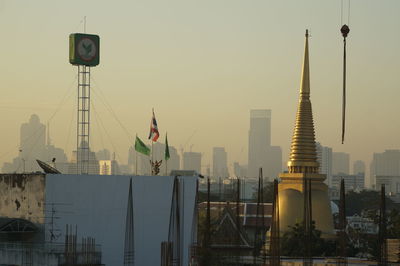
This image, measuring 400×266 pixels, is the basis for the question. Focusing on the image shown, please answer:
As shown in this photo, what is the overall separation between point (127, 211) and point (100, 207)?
1.79m

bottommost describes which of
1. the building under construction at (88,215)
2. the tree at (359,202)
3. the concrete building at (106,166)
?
the building under construction at (88,215)

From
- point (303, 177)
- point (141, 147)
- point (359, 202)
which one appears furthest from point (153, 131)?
point (359, 202)

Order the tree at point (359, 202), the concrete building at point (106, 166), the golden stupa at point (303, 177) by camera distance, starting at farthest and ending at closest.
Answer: the tree at point (359, 202) → the concrete building at point (106, 166) → the golden stupa at point (303, 177)

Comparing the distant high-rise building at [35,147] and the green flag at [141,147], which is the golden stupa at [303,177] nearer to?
the green flag at [141,147]

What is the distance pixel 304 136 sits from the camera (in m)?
62.7

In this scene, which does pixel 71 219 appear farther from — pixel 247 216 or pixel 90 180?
pixel 247 216

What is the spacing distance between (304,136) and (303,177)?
3.13m

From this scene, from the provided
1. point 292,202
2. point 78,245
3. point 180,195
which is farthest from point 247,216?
point 78,245

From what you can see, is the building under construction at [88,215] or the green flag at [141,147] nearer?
the building under construction at [88,215]

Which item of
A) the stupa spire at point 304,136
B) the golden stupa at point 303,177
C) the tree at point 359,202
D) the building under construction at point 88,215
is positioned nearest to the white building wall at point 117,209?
the building under construction at point 88,215

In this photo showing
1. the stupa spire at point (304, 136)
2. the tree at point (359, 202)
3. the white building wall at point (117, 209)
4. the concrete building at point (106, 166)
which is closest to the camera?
the white building wall at point (117, 209)

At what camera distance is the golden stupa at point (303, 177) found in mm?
59688

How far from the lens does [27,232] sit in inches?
1558

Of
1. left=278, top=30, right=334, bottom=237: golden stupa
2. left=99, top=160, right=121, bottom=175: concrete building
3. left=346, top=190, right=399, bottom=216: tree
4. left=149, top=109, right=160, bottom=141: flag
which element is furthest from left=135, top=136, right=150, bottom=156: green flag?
left=346, top=190, right=399, bottom=216: tree
